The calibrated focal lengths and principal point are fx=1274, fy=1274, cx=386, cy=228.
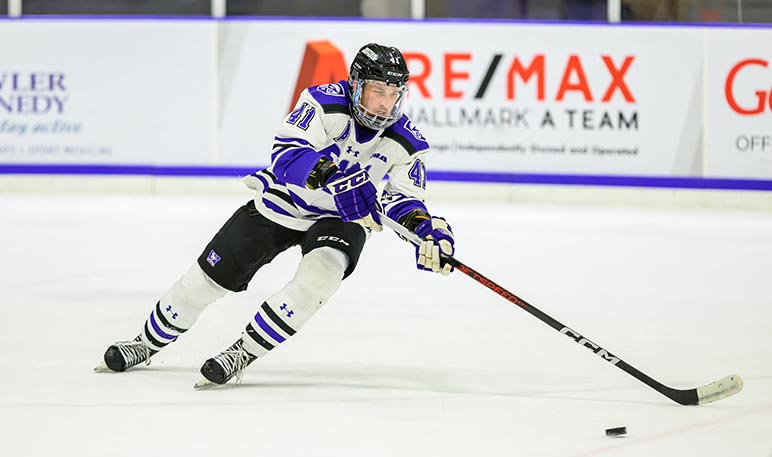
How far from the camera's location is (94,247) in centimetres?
620

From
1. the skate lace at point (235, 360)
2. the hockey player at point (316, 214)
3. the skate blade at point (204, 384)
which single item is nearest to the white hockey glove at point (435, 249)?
the hockey player at point (316, 214)

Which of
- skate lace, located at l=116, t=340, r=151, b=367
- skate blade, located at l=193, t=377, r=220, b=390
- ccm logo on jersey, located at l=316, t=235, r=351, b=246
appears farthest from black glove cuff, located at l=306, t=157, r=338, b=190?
skate lace, located at l=116, t=340, r=151, b=367

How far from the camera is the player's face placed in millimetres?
3420

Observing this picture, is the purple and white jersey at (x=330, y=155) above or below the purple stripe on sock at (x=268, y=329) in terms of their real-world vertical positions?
above

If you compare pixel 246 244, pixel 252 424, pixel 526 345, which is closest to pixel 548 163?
pixel 526 345

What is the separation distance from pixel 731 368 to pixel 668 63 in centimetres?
479

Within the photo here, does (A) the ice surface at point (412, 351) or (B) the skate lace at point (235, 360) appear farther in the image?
(B) the skate lace at point (235, 360)

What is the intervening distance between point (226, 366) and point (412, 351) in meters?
0.80

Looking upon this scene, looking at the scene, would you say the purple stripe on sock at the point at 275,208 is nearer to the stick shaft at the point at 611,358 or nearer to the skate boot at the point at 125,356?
the stick shaft at the point at 611,358

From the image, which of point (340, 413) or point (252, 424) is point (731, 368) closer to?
point (340, 413)

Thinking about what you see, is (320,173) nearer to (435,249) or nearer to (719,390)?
(435,249)

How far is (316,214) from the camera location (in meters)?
3.56

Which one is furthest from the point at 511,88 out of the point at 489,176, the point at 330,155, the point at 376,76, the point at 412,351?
the point at 376,76

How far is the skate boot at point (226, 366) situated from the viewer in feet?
10.9
